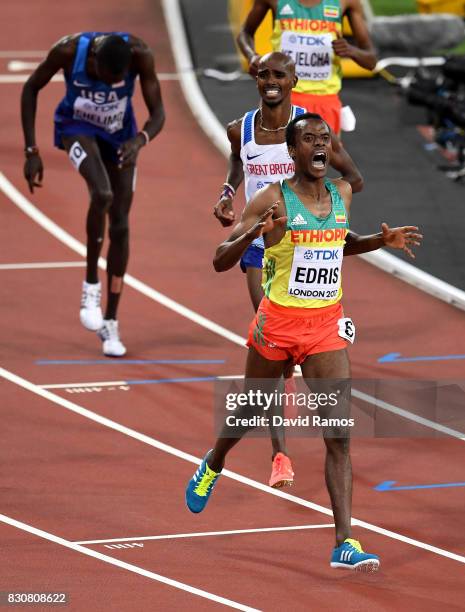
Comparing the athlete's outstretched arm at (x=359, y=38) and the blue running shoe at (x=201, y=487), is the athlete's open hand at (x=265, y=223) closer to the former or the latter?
the blue running shoe at (x=201, y=487)

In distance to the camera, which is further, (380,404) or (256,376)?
(380,404)

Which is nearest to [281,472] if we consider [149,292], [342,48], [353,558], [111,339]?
[353,558]

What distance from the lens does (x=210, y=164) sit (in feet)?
52.7

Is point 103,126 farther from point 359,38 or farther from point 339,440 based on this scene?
point 339,440

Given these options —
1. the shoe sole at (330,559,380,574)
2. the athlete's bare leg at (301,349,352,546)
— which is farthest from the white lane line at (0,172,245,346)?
the shoe sole at (330,559,380,574)

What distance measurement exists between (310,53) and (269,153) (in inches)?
109

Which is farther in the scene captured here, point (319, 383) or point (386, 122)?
point (386, 122)

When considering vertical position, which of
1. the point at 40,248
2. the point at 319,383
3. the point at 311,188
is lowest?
the point at 40,248

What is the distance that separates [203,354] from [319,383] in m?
3.80

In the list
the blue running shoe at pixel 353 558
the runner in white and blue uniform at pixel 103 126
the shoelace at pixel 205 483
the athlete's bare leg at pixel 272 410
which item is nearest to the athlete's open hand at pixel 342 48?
the runner in white and blue uniform at pixel 103 126

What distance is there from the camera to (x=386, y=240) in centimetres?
766

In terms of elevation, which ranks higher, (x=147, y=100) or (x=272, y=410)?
(x=147, y=100)

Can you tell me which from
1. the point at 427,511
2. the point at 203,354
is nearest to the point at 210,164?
the point at 203,354

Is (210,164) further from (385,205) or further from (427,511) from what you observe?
(427,511)
